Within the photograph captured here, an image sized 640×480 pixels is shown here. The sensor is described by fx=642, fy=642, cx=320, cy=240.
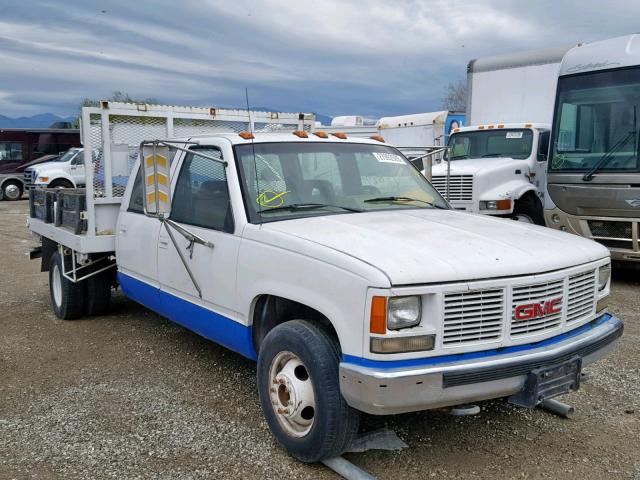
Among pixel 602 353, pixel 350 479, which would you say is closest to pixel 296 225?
pixel 350 479

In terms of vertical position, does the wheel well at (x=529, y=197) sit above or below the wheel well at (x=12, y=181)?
above

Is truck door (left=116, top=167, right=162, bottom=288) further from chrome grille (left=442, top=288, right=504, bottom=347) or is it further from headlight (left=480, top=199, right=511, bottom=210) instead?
headlight (left=480, top=199, right=511, bottom=210)

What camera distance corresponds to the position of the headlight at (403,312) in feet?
9.86

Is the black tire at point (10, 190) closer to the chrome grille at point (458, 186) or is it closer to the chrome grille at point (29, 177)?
the chrome grille at point (29, 177)

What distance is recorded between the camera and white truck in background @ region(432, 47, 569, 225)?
9.99 m

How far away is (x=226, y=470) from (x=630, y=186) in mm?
6488

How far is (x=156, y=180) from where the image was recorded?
13.3ft

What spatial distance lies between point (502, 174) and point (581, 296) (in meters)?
6.73

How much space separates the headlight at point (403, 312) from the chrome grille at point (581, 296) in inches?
38.8

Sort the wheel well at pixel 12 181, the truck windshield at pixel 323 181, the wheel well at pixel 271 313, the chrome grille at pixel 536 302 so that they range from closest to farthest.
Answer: the chrome grille at pixel 536 302, the wheel well at pixel 271 313, the truck windshield at pixel 323 181, the wheel well at pixel 12 181

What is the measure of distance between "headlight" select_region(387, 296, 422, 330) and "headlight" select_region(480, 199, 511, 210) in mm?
7250

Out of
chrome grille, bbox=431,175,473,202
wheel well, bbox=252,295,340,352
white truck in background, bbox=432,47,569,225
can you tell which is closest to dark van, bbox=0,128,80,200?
white truck in background, bbox=432,47,569,225

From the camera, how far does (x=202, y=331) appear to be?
4.56m

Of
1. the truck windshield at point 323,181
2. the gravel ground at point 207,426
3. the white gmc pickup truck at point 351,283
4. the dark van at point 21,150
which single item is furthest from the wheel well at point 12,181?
the truck windshield at point 323,181
